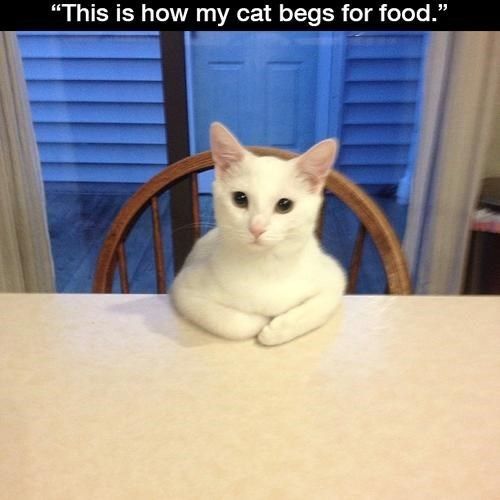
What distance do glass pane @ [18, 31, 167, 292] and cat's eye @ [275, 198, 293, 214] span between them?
1423mm

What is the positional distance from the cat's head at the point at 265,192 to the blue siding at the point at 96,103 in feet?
5.08

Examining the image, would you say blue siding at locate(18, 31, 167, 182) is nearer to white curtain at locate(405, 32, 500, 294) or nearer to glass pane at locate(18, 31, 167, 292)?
glass pane at locate(18, 31, 167, 292)

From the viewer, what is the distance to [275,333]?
25.4 inches

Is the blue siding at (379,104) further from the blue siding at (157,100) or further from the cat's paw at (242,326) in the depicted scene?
the cat's paw at (242,326)

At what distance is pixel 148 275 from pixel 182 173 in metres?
1.10

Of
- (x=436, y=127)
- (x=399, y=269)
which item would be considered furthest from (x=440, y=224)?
(x=399, y=269)

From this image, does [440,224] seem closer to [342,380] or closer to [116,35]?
[342,380]

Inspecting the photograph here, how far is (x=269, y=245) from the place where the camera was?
607mm

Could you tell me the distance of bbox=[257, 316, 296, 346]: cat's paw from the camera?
2.12 ft
